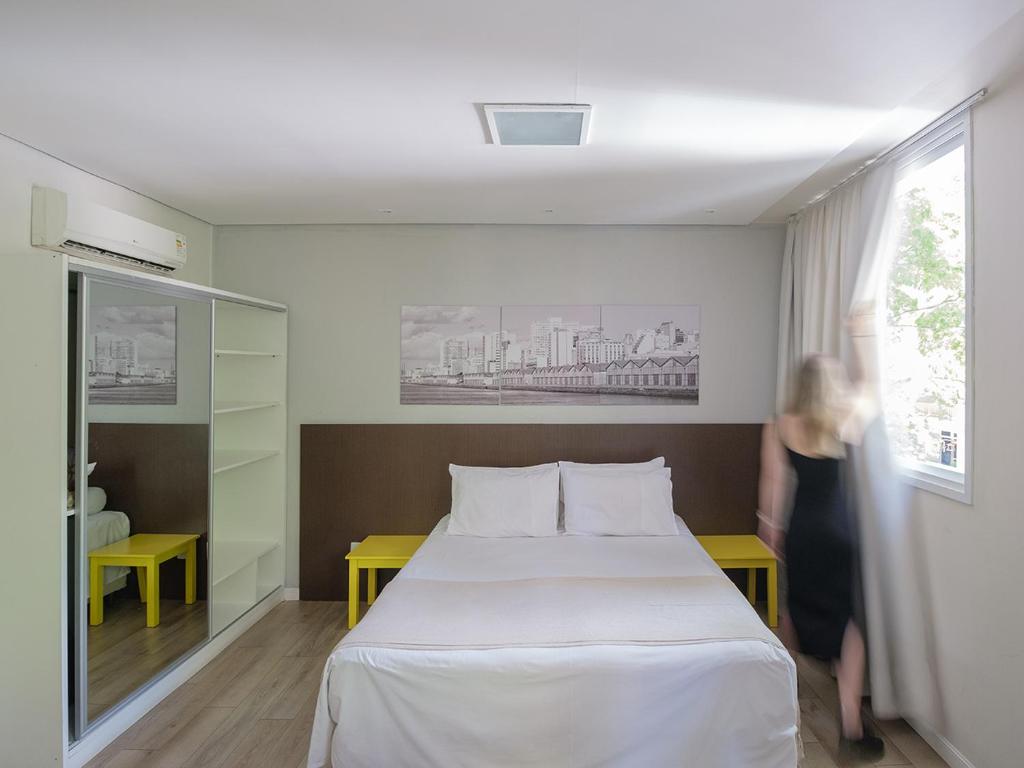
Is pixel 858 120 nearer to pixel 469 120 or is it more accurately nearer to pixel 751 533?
pixel 469 120

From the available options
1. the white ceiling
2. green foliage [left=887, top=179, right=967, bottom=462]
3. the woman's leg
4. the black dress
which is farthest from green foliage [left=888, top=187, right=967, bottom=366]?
the woman's leg

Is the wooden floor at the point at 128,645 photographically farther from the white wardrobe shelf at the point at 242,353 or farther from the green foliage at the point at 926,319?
the green foliage at the point at 926,319

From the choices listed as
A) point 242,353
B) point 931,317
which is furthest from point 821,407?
point 242,353

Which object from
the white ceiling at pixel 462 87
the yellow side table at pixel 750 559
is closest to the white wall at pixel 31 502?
the white ceiling at pixel 462 87

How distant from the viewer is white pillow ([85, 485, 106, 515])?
236cm

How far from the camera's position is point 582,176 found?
2.99 m

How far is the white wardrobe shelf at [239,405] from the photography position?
10.9 ft

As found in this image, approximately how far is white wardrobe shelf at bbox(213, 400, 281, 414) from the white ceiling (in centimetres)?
118

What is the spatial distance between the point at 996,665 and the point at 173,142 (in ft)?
12.4

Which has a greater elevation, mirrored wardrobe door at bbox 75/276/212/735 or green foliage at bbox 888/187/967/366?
green foliage at bbox 888/187/967/366

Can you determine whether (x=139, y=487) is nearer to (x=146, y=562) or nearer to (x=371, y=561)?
(x=146, y=562)

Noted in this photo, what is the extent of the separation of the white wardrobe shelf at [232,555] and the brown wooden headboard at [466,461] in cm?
36

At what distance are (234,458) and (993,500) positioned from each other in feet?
11.9

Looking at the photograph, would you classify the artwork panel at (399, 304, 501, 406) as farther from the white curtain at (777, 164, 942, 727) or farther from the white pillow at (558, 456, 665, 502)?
the white curtain at (777, 164, 942, 727)
